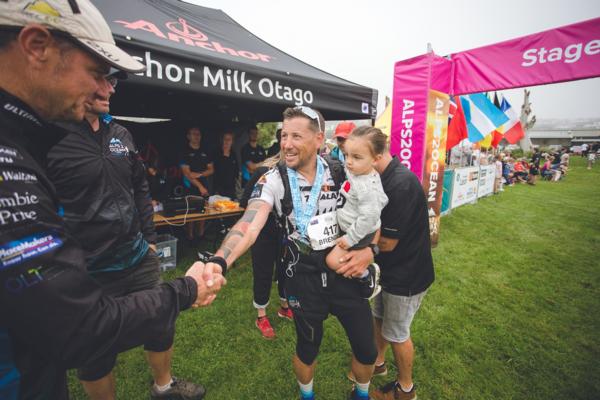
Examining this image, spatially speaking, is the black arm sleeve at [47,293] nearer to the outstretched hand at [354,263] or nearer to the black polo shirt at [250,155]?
the outstretched hand at [354,263]

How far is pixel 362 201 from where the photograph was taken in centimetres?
195

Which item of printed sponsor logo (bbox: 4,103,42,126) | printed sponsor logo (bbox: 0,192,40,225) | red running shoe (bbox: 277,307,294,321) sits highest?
printed sponsor logo (bbox: 4,103,42,126)

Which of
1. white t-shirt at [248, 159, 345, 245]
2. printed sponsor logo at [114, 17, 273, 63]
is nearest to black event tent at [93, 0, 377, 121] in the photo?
printed sponsor logo at [114, 17, 273, 63]

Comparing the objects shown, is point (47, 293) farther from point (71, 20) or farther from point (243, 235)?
point (243, 235)

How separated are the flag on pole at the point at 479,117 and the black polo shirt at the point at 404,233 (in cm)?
883

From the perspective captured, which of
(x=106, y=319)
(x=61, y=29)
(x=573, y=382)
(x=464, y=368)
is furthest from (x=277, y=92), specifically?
(x=573, y=382)

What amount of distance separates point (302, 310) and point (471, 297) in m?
3.69

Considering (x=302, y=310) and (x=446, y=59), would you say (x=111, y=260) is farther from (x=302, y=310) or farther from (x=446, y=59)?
(x=446, y=59)

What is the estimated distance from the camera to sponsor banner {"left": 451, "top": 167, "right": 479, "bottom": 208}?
32.8 feet

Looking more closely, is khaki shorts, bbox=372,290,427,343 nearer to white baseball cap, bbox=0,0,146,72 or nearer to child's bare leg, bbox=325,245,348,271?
child's bare leg, bbox=325,245,348,271

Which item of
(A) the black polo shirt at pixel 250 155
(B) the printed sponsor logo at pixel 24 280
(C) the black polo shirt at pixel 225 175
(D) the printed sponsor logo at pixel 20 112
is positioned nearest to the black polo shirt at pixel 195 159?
(C) the black polo shirt at pixel 225 175

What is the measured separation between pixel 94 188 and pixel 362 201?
1.82m

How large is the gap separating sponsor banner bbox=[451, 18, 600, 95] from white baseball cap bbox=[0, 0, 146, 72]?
531cm

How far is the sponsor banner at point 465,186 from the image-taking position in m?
10.0
